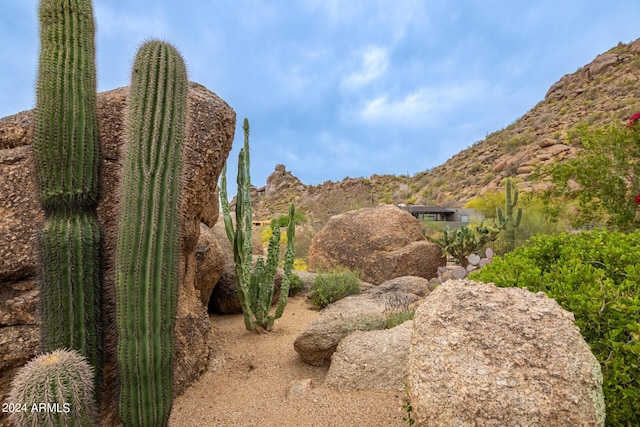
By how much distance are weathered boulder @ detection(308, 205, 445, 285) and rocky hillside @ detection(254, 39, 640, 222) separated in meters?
8.50

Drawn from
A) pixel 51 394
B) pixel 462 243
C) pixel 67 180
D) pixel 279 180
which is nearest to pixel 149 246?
pixel 67 180

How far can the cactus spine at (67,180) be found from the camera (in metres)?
3.16

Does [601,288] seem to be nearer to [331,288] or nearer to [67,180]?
[67,180]

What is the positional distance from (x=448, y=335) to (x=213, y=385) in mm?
2827

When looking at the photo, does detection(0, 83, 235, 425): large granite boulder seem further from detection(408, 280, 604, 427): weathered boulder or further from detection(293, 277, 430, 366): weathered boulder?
detection(408, 280, 604, 427): weathered boulder

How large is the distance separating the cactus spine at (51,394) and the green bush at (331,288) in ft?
14.9

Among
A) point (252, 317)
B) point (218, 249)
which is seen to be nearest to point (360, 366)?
point (252, 317)

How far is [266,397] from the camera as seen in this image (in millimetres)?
3934

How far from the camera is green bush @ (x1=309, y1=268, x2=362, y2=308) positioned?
6.92m

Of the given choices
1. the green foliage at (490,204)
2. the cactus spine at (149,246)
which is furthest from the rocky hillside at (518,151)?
the cactus spine at (149,246)

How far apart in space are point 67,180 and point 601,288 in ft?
12.0

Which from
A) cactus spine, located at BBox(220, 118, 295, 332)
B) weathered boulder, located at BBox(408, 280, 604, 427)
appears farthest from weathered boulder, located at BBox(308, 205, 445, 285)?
weathered boulder, located at BBox(408, 280, 604, 427)

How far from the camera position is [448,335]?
2.15 meters

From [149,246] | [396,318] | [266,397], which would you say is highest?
[149,246]
